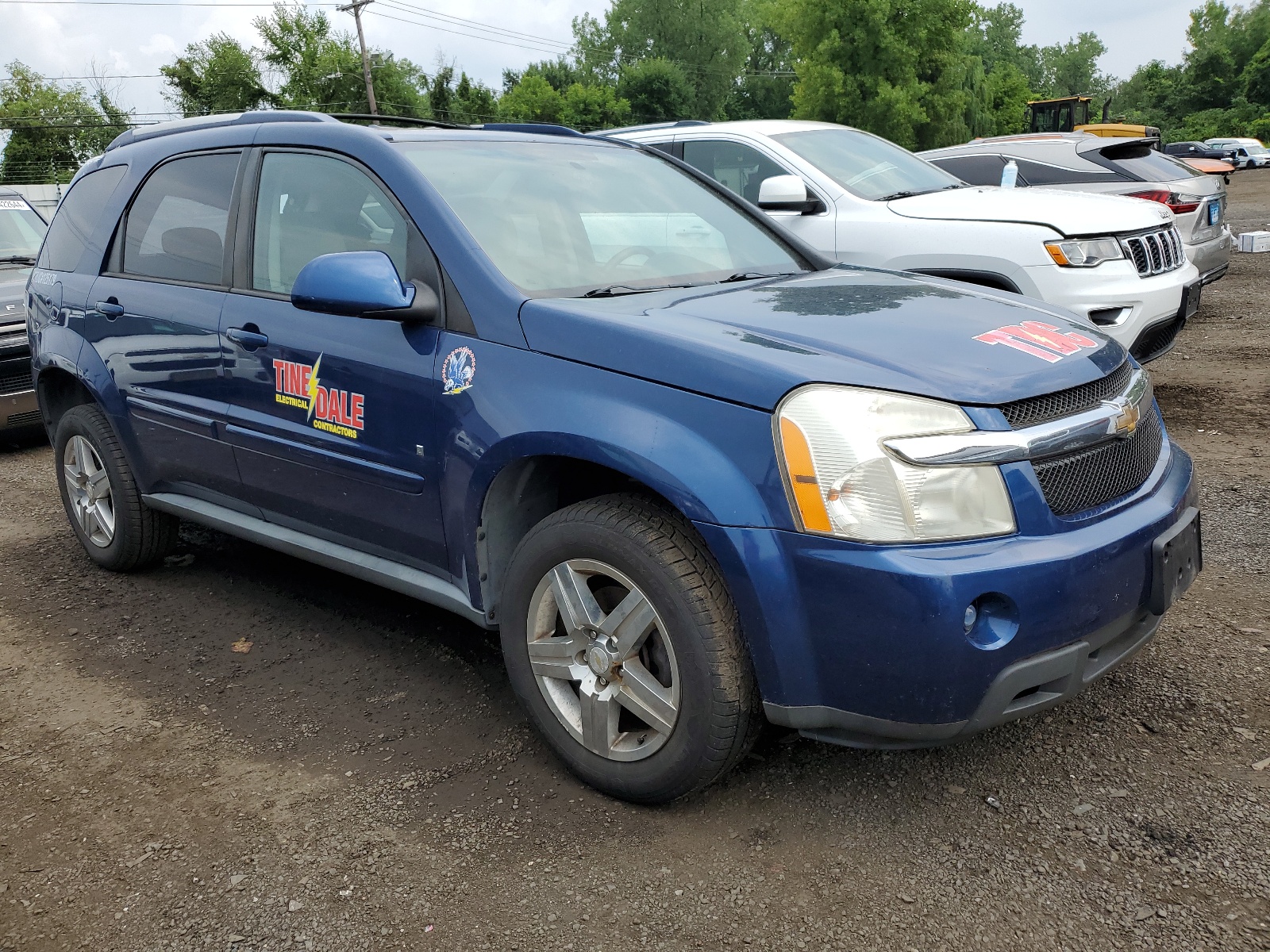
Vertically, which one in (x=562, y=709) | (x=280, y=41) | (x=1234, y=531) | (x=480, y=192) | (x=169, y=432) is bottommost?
(x=1234, y=531)

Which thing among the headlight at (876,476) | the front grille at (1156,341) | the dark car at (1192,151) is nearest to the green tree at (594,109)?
the dark car at (1192,151)

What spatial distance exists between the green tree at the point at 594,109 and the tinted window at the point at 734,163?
66375mm

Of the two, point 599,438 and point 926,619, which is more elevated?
point 599,438

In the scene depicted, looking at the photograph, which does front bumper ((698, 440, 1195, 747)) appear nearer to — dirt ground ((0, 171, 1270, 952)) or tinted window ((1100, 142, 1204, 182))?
dirt ground ((0, 171, 1270, 952))

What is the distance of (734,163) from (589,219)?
3.90m

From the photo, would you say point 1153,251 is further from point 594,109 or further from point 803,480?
point 594,109

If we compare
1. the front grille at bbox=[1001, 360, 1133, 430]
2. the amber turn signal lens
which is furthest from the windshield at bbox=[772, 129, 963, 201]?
the amber turn signal lens

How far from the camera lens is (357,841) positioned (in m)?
2.65

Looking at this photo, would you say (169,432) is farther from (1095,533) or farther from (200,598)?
(1095,533)

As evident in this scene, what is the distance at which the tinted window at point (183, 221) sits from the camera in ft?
12.4

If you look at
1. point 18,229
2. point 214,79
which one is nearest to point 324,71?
point 214,79

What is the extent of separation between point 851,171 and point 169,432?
4460mm

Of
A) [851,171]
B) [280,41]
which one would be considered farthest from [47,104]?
[851,171]

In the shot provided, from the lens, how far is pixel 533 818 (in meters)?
2.73
